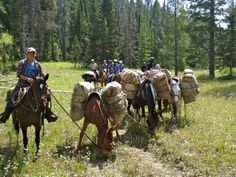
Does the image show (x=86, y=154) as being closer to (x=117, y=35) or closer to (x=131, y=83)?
(x=131, y=83)

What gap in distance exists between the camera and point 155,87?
13172 millimetres

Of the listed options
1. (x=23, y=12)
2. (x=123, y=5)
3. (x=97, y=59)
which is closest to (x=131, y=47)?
(x=97, y=59)

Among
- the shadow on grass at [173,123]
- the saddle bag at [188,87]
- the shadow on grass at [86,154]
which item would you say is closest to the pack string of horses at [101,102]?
the shadow on grass at [86,154]

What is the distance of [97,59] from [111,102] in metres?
49.6

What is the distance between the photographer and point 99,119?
10.1 m

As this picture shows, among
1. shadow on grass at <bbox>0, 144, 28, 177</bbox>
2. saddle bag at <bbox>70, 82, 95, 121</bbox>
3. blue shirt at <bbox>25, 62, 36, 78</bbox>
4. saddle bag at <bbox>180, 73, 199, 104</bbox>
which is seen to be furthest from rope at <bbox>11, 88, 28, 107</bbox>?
saddle bag at <bbox>180, 73, 199, 104</bbox>

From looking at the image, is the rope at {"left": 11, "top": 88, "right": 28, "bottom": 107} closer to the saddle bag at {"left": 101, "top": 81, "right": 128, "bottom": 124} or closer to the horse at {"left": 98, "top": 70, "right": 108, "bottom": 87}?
the saddle bag at {"left": 101, "top": 81, "right": 128, "bottom": 124}

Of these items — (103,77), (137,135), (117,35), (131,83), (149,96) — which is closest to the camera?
(137,135)

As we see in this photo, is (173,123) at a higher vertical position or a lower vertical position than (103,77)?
lower

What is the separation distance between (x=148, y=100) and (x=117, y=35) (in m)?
53.5

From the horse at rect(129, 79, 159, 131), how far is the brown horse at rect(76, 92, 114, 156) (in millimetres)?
2037

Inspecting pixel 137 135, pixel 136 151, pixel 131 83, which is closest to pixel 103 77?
pixel 131 83

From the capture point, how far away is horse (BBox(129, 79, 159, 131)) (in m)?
11.9

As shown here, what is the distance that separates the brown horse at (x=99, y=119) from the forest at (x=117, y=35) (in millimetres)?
18733
